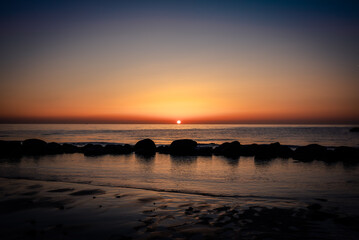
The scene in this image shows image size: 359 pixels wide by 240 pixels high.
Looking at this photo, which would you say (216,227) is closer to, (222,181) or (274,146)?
(222,181)

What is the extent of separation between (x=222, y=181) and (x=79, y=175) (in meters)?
7.95

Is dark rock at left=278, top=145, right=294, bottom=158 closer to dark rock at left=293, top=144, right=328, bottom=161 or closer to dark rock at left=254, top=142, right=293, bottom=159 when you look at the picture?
dark rock at left=254, top=142, right=293, bottom=159

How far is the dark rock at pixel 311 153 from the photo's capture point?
21.4m

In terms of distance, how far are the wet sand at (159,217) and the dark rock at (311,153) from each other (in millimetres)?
14206

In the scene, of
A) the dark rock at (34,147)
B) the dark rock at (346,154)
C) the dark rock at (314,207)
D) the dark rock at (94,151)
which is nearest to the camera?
the dark rock at (314,207)

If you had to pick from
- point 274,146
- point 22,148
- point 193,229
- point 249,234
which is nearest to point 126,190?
point 193,229

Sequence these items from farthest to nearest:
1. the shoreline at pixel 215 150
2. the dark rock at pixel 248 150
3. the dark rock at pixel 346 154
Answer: the dark rock at pixel 248 150
the shoreline at pixel 215 150
the dark rock at pixel 346 154

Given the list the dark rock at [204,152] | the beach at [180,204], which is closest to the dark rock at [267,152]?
the dark rock at [204,152]

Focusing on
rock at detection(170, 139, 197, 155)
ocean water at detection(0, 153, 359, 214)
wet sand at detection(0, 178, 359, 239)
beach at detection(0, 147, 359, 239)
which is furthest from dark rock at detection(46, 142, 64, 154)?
wet sand at detection(0, 178, 359, 239)

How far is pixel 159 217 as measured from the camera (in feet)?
22.4

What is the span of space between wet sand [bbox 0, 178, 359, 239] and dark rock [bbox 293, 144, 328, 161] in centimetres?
1421

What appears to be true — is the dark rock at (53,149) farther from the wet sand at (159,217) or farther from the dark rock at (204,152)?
the wet sand at (159,217)

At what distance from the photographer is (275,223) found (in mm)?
6438

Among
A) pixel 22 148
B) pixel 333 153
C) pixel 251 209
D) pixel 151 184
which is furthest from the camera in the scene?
pixel 22 148
